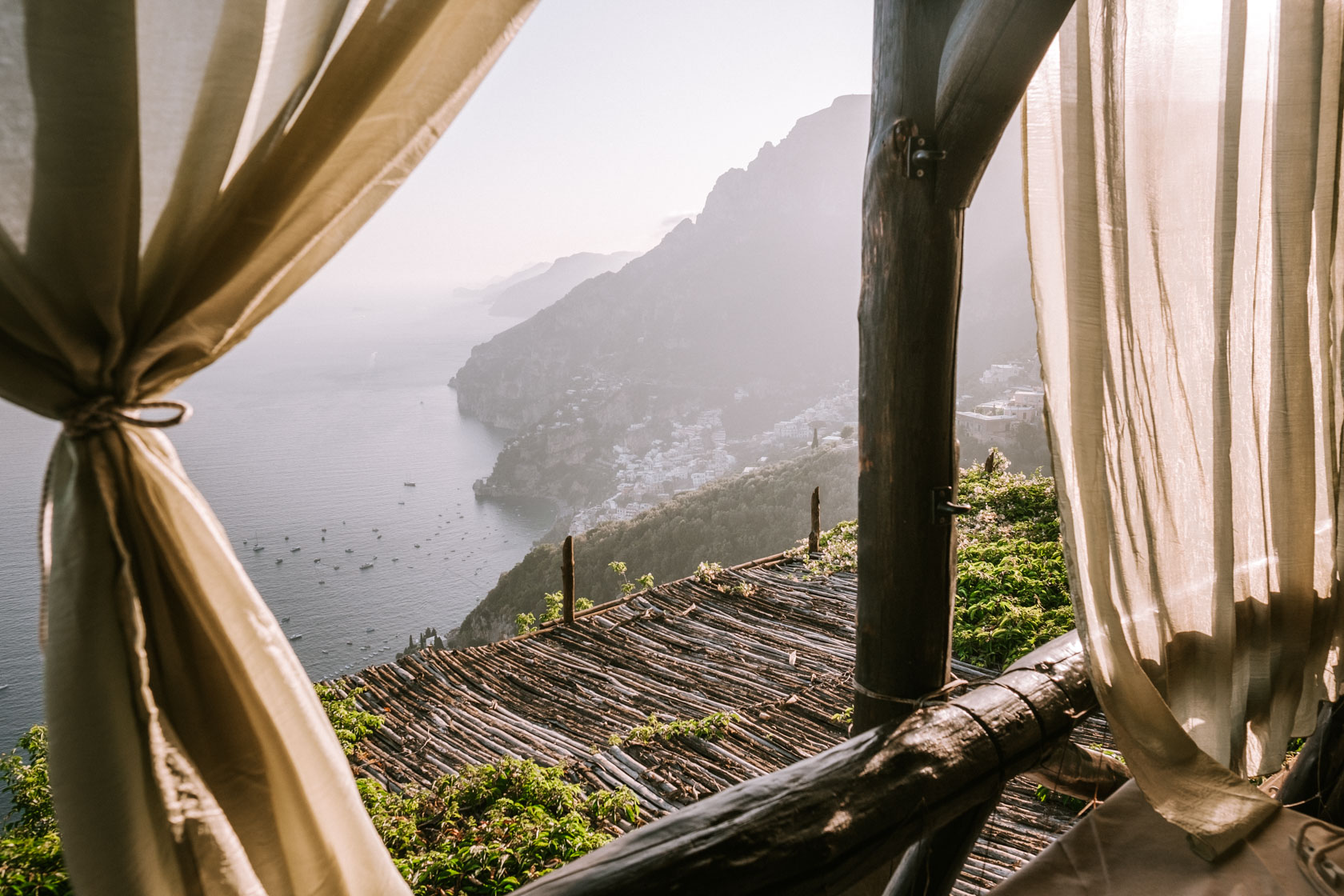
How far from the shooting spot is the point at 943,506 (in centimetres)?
125

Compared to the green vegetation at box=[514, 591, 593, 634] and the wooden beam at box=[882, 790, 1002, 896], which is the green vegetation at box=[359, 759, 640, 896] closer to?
the wooden beam at box=[882, 790, 1002, 896]

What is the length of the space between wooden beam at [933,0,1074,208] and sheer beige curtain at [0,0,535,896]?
695 millimetres

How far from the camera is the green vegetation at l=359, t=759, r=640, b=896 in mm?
2255

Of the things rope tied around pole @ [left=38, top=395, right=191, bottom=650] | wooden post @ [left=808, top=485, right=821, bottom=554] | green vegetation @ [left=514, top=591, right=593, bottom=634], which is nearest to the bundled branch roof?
green vegetation @ [left=514, top=591, right=593, bottom=634]

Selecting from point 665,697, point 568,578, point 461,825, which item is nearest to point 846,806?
point 461,825

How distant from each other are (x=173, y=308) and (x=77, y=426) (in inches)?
4.8

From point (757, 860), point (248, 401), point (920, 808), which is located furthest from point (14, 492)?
point (248, 401)

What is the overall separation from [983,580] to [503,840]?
3.32 metres

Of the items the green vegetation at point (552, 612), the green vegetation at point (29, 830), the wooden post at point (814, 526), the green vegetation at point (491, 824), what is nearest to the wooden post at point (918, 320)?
the green vegetation at point (491, 824)

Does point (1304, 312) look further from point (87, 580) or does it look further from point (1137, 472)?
point (87, 580)

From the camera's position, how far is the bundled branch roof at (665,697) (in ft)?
10.2

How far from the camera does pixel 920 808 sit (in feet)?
3.58

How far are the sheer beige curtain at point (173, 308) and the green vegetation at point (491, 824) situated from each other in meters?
1.79

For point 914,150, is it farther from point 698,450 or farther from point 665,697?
point 698,450
